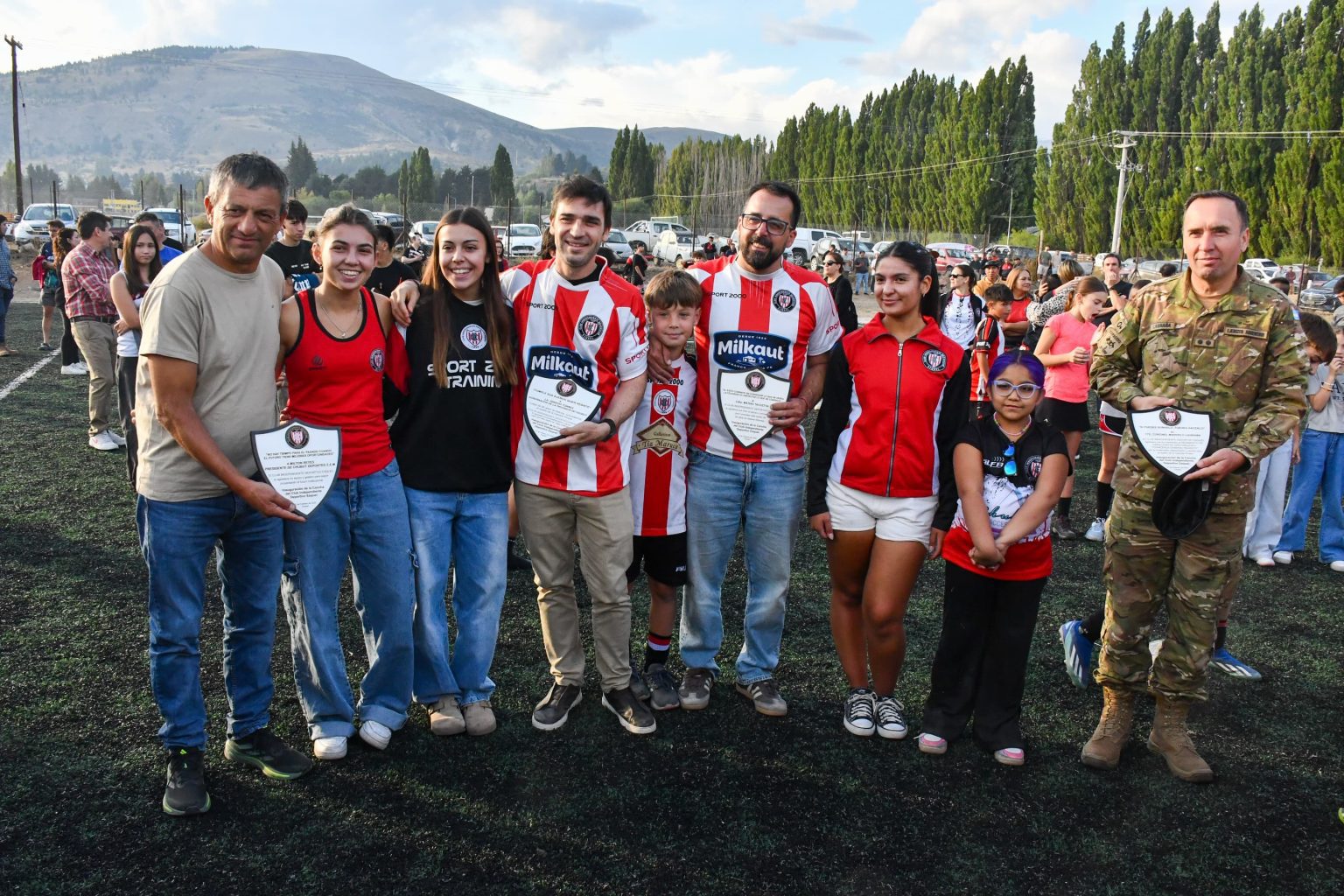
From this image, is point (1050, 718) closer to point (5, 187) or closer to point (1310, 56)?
point (1310, 56)

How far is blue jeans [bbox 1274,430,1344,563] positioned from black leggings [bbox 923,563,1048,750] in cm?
373

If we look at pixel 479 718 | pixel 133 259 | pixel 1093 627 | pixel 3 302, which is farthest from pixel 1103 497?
pixel 3 302

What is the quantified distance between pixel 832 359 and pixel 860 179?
180 ft

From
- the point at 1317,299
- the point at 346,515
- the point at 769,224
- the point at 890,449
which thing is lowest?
the point at 346,515

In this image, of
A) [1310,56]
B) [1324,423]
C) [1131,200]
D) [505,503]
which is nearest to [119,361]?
[505,503]

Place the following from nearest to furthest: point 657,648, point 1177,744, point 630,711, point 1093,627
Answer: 1. point 1177,744
2. point 630,711
3. point 657,648
4. point 1093,627

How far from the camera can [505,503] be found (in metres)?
3.67

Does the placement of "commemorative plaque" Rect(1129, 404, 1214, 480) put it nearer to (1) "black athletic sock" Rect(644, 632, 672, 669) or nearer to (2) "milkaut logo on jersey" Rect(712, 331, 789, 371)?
(2) "milkaut logo on jersey" Rect(712, 331, 789, 371)

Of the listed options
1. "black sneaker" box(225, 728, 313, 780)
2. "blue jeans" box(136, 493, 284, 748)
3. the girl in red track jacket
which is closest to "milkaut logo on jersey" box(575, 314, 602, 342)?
the girl in red track jacket

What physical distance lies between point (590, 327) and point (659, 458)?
0.61 metres

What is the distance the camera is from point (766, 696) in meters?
3.91

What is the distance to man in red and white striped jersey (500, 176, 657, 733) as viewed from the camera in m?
3.50

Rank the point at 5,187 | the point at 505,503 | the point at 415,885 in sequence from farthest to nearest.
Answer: the point at 5,187
the point at 505,503
the point at 415,885

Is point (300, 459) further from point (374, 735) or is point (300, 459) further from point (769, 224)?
point (769, 224)
